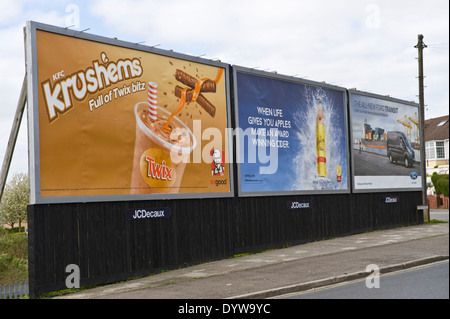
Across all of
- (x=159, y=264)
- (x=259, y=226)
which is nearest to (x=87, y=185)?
(x=159, y=264)

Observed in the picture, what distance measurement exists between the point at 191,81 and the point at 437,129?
60.0 metres

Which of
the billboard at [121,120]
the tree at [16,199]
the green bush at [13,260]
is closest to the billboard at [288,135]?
the billboard at [121,120]

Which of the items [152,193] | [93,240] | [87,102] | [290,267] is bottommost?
[290,267]

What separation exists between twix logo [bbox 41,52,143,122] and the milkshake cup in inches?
36.5

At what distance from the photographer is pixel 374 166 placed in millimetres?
22094

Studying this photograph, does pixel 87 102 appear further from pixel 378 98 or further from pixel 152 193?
pixel 378 98

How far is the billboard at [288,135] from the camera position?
55.0 feet

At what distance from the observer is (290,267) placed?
12961mm

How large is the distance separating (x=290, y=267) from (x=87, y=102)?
6.22m

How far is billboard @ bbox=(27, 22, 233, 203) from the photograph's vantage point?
1180 centimetres

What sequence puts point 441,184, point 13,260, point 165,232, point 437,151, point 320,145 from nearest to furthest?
point 165,232
point 13,260
point 320,145
point 441,184
point 437,151

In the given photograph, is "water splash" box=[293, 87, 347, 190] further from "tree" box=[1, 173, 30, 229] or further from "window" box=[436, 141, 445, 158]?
"window" box=[436, 141, 445, 158]

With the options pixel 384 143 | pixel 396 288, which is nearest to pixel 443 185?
pixel 384 143

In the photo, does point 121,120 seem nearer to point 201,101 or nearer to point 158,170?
point 158,170
